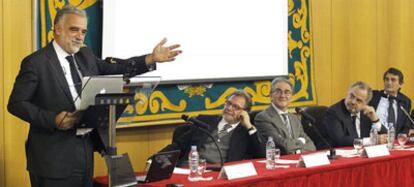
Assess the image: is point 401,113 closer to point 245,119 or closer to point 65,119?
point 245,119

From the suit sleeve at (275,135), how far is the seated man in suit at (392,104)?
5.82 feet

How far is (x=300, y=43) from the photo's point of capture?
22.1 ft

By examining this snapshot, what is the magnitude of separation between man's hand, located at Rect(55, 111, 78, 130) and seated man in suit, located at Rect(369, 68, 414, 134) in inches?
152

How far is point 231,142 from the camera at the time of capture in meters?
4.68

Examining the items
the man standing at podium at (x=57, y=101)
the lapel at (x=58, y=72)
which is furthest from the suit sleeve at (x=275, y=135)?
the lapel at (x=58, y=72)

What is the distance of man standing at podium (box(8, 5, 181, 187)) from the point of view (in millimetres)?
3381

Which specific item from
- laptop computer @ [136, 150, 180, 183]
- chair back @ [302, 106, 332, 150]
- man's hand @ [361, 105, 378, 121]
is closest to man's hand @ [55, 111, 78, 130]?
laptop computer @ [136, 150, 180, 183]

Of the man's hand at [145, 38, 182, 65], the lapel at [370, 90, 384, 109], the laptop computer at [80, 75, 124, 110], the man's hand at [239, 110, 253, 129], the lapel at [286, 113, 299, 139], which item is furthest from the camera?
the lapel at [370, 90, 384, 109]

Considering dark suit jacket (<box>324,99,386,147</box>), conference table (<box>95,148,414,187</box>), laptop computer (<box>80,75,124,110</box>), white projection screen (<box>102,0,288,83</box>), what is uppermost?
white projection screen (<box>102,0,288,83</box>)

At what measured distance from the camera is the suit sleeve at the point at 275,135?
496 cm

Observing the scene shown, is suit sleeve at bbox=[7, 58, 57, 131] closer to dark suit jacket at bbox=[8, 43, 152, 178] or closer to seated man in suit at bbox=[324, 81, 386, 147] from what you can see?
dark suit jacket at bbox=[8, 43, 152, 178]

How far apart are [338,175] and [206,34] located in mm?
2117

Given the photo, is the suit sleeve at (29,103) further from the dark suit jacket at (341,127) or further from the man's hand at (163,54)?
the dark suit jacket at (341,127)

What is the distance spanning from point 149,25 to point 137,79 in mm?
2212
